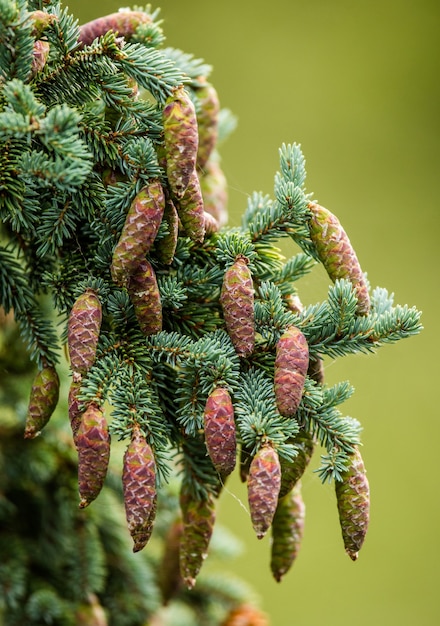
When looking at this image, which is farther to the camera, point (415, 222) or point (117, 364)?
point (415, 222)

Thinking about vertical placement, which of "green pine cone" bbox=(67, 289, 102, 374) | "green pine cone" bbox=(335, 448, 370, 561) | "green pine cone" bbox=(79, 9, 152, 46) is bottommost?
"green pine cone" bbox=(335, 448, 370, 561)

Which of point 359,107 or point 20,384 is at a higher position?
point 359,107

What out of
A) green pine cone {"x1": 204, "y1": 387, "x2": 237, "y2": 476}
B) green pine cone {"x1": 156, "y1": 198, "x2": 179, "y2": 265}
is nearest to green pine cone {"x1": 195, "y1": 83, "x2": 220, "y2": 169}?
green pine cone {"x1": 156, "y1": 198, "x2": 179, "y2": 265}

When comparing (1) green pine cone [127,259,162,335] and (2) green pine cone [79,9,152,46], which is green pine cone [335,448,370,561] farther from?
(2) green pine cone [79,9,152,46]

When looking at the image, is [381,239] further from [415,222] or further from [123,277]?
[123,277]

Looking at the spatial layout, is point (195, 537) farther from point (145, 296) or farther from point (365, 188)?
point (365, 188)

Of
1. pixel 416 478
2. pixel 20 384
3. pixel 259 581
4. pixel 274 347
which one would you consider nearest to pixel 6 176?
pixel 274 347

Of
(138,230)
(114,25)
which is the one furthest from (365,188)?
(138,230)
